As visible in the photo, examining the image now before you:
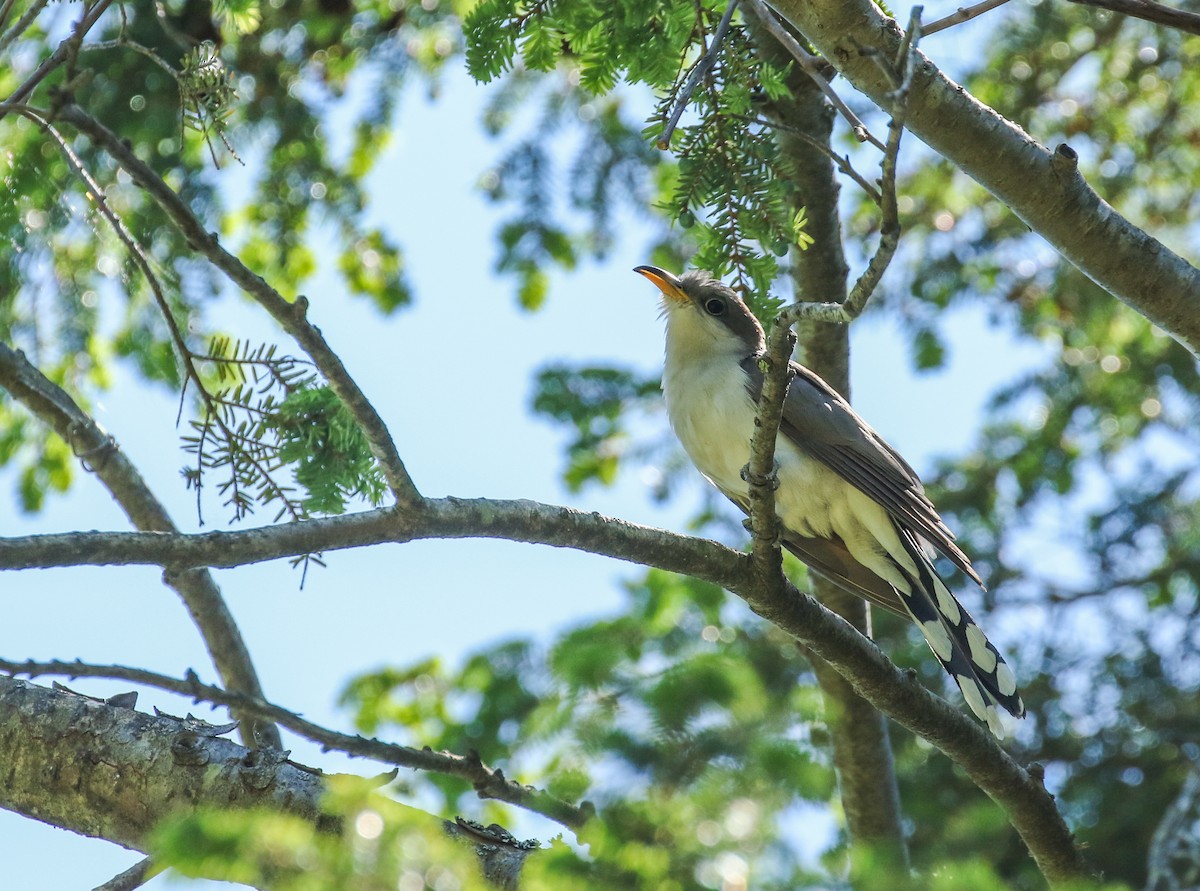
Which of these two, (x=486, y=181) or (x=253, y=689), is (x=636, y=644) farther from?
(x=486, y=181)

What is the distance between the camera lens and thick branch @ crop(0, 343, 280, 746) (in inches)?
154

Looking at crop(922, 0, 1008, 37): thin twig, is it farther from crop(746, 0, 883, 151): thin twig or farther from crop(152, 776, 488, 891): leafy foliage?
crop(152, 776, 488, 891): leafy foliage

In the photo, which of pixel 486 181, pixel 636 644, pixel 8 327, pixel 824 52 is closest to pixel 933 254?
pixel 486 181

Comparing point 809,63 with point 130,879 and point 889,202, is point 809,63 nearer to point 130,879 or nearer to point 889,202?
point 889,202

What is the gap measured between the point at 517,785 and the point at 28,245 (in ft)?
10.6

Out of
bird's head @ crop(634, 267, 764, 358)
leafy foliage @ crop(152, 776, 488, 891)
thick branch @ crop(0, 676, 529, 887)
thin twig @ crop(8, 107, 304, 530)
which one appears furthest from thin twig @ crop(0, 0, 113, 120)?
bird's head @ crop(634, 267, 764, 358)

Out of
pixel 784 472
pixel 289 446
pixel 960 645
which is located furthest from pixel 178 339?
pixel 960 645

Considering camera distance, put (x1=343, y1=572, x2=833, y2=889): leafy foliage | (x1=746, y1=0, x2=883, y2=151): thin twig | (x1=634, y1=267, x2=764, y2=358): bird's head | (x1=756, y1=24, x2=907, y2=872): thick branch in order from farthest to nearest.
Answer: (x1=634, y1=267, x2=764, y2=358): bird's head
(x1=756, y1=24, x2=907, y2=872): thick branch
(x1=746, y1=0, x2=883, y2=151): thin twig
(x1=343, y1=572, x2=833, y2=889): leafy foliage

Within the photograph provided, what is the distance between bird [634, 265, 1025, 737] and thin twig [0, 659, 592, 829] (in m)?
1.76

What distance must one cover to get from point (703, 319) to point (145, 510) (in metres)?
2.44

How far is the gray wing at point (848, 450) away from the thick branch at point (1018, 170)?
160 cm

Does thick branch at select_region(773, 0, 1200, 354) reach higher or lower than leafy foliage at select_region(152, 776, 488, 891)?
higher

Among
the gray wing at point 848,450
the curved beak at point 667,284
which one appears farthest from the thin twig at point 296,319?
the curved beak at point 667,284

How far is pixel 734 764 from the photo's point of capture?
3.01 meters
